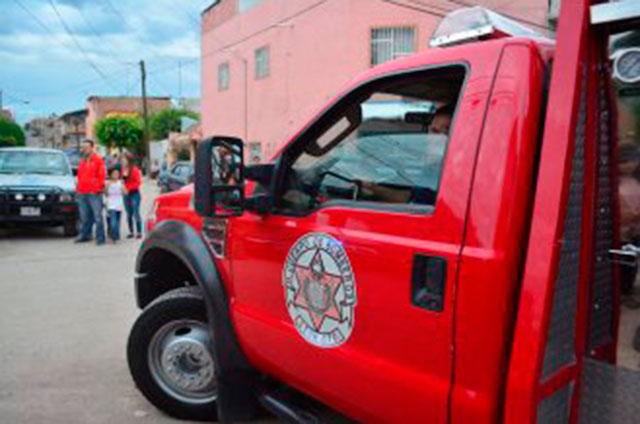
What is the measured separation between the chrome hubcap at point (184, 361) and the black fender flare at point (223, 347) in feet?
1.08

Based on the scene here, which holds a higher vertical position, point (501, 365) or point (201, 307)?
point (501, 365)

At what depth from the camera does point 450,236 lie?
184cm

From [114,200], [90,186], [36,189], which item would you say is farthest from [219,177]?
[36,189]

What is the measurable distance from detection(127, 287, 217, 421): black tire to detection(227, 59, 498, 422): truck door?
0.60m

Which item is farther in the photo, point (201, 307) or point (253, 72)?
point (253, 72)

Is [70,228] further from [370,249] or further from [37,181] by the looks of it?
[370,249]

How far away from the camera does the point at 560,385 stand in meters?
1.82

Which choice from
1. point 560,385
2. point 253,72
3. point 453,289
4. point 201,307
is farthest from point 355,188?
point 253,72

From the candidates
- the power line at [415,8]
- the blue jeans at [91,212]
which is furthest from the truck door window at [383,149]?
the power line at [415,8]

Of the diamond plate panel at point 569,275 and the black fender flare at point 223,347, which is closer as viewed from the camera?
the diamond plate panel at point 569,275

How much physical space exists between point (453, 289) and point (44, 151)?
11036mm

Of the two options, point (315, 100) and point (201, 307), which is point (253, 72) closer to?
point (315, 100)

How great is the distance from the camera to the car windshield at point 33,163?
34.2 feet

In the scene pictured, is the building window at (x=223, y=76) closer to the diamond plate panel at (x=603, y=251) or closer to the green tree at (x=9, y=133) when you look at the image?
the diamond plate panel at (x=603, y=251)
